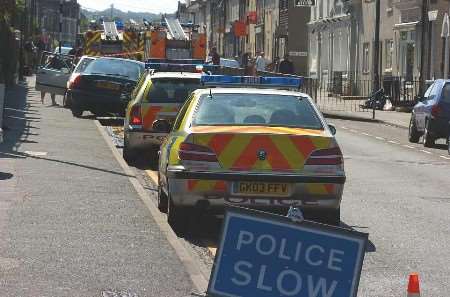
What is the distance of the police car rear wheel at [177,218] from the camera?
11.2 metres

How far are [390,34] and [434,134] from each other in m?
22.4

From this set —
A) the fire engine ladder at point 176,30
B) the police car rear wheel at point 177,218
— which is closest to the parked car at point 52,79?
the fire engine ladder at point 176,30

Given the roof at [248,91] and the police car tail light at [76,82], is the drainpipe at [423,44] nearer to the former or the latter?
the police car tail light at [76,82]

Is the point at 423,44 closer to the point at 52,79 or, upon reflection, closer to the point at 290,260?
the point at 52,79

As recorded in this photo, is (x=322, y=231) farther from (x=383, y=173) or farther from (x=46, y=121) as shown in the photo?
(x=46, y=121)

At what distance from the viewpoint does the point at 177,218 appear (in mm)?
11320

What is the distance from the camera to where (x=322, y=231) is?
6059 millimetres

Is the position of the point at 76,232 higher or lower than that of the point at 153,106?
lower

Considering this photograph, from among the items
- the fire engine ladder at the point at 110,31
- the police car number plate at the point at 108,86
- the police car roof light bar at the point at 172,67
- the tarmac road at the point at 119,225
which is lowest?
the tarmac road at the point at 119,225

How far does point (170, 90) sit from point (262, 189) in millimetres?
7175

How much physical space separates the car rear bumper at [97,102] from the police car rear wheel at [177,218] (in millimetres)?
15851

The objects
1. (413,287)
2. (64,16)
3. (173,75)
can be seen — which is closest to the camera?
(413,287)

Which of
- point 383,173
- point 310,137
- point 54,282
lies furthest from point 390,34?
point 54,282

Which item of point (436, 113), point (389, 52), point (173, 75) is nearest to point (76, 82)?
point (436, 113)
